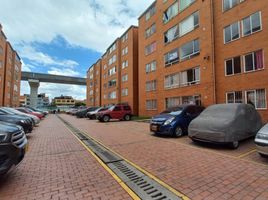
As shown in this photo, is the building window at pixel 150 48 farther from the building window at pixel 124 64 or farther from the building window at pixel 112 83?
the building window at pixel 112 83

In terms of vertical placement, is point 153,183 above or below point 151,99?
below

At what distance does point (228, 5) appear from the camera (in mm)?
16250

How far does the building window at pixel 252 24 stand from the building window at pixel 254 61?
5.52ft

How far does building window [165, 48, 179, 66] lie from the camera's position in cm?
2212

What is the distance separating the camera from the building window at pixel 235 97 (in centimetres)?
1497

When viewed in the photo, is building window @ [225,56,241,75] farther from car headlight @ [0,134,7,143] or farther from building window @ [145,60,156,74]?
car headlight @ [0,134,7,143]

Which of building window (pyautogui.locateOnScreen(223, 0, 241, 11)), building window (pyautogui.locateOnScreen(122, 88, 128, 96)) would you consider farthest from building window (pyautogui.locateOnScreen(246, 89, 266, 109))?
building window (pyautogui.locateOnScreen(122, 88, 128, 96))

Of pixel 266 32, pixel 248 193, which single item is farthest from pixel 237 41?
pixel 248 193

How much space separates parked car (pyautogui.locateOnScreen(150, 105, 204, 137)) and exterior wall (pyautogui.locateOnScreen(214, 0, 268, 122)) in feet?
21.6

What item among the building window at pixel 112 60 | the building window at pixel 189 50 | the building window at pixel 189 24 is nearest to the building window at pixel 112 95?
the building window at pixel 112 60

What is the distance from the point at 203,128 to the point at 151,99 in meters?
19.7

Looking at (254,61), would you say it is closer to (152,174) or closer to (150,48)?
(152,174)

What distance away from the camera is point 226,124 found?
696 centimetres

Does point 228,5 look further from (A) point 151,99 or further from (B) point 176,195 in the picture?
(B) point 176,195
